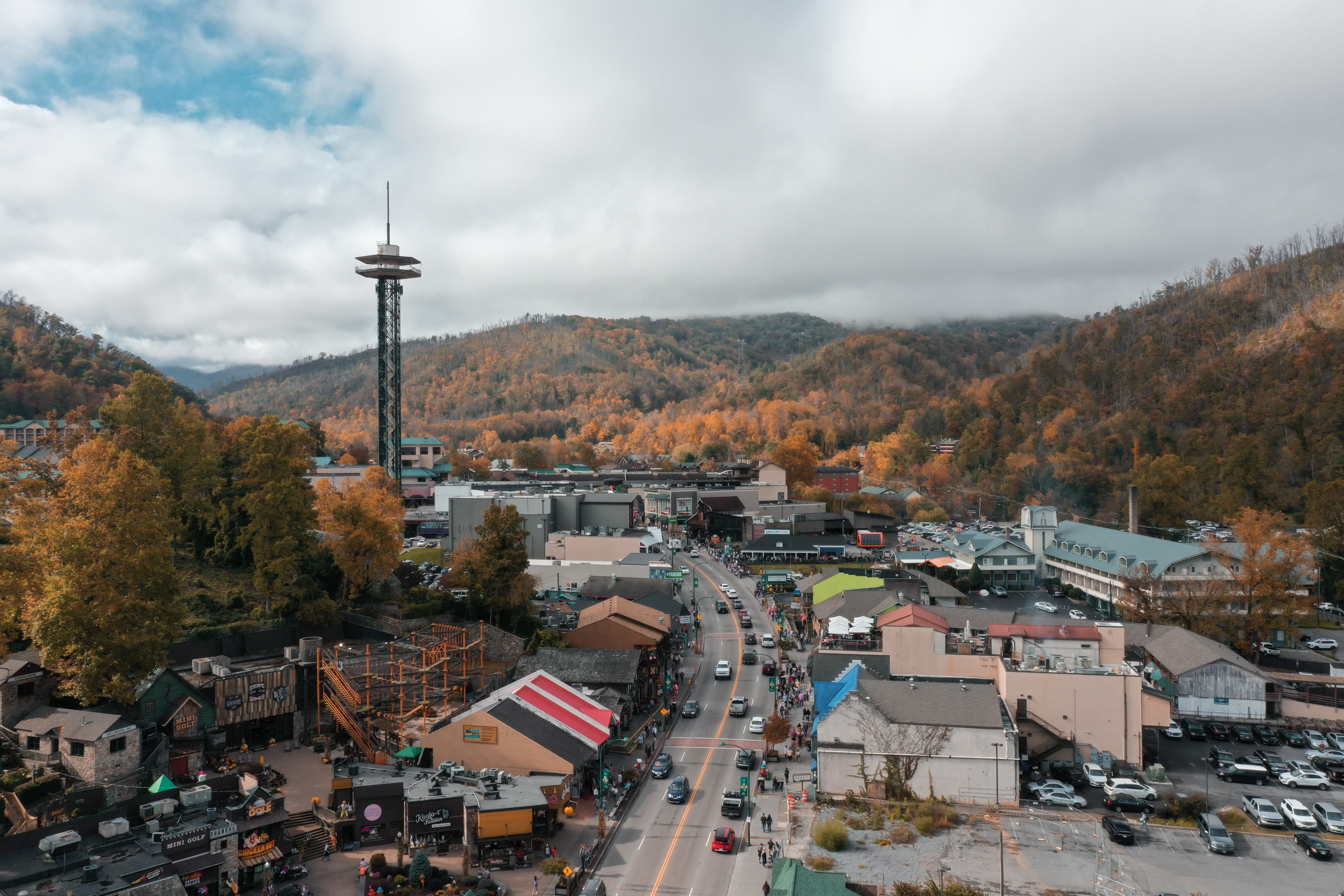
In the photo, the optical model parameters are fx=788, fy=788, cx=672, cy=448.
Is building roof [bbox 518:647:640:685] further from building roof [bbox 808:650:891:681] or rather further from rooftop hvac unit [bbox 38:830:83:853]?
rooftop hvac unit [bbox 38:830:83:853]

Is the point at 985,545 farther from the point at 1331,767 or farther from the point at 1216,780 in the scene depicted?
the point at 1216,780

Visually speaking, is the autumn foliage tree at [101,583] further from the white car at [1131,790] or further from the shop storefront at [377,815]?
the white car at [1131,790]

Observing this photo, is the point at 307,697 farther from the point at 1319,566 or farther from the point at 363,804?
the point at 1319,566

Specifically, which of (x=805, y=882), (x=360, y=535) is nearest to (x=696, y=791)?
(x=805, y=882)

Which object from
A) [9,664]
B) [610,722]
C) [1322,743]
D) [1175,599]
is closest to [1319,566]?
[1175,599]

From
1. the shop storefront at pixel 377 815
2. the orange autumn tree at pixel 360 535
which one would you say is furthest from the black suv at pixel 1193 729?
the orange autumn tree at pixel 360 535

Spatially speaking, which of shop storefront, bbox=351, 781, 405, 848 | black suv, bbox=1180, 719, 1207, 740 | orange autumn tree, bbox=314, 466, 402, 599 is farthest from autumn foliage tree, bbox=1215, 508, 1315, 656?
orange autumn tree, bbox=314, 466, 402, 599
